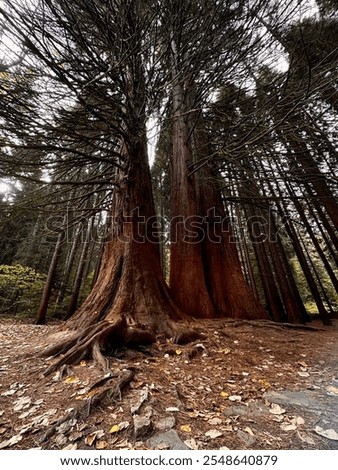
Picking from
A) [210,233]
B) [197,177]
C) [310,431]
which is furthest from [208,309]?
[197,177]

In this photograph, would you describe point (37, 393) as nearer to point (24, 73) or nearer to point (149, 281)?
point (149, 281)

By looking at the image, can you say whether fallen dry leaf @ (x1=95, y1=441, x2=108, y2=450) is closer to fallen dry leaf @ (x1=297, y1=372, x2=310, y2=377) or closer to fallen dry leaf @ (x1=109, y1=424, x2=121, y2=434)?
fallen dry leaf @ (x1=109, y1=424, x2=121, y2=434)

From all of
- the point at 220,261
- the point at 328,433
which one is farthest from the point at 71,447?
the point at 220,261

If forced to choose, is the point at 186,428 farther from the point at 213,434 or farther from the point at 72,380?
the point at 72,380

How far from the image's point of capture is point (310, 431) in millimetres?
1464

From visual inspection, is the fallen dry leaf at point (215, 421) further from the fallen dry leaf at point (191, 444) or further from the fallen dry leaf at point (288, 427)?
the fallen dry leaf at point (288, 427)

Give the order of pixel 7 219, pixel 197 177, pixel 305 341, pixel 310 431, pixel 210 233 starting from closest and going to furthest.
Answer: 1. pixel 310 431
2. pixel 305 341
3. pixel 7 219
4. pixel 210 233
5. pixel 197 177

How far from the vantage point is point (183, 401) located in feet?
6.00

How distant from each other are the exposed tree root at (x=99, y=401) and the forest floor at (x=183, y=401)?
0.01 m

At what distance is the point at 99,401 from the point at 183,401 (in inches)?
27.0

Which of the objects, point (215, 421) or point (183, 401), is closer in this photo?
point (215, 421)

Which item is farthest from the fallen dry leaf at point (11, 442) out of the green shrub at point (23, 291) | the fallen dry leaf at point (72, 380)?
the green shrub at point (23, 291)

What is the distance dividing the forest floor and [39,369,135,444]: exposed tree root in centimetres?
1
